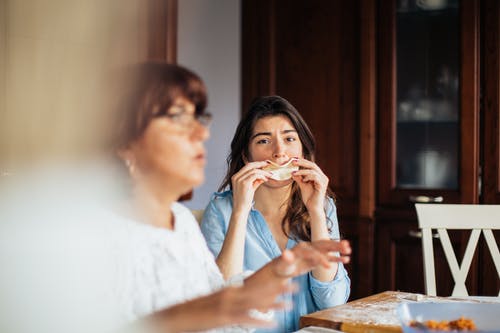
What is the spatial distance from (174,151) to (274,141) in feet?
1.85

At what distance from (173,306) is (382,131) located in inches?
83.3

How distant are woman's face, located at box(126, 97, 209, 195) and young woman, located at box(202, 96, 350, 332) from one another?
0.43m

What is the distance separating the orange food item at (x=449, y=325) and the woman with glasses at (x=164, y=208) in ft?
0.90

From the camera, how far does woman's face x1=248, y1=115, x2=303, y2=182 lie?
1.16 metres

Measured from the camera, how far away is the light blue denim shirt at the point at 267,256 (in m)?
1.30

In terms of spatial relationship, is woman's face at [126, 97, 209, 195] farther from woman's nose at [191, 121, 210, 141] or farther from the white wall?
the white wall

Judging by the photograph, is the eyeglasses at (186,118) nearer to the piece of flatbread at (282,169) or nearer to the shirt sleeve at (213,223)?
the piece of flatbread at (282,169)

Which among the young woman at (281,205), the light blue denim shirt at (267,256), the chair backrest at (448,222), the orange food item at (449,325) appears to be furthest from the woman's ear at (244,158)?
the chair backrest at (448,222)

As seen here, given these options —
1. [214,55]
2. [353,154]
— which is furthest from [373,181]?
[214,55]

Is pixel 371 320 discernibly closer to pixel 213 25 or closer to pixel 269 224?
pixel 269 224

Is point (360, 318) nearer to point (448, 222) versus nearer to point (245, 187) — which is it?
point (245, 187)

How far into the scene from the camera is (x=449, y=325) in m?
0.89

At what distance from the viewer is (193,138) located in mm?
673

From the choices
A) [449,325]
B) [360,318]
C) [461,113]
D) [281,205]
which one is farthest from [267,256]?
[461,113]
